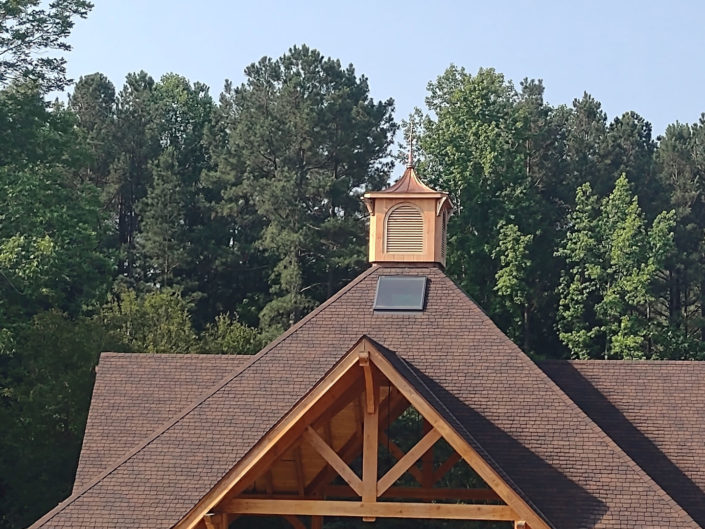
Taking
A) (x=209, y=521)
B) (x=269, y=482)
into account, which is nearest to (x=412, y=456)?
(x=209, y=521)

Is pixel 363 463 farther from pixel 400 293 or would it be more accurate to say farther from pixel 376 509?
pixel 400 293

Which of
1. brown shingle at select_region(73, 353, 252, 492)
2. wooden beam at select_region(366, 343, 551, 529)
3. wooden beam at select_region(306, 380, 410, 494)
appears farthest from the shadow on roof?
brown shingle at select_region(73, 353, 252, 492)

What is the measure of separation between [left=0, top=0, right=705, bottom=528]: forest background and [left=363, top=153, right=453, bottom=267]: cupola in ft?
51.3

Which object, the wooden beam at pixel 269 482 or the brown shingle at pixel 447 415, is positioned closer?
the brown shingle at pixel 447 415

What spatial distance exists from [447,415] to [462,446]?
51 centimetres

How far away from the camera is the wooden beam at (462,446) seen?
13969 millimetres

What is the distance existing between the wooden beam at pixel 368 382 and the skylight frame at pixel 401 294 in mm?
3885

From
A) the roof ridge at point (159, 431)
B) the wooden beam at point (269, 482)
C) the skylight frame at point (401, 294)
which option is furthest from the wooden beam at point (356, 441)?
the roof ridge at point (159, 431)

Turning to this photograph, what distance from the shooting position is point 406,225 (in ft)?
62.1

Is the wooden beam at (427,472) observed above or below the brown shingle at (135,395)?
below

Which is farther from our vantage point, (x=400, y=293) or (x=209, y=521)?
(x=400, y=293)

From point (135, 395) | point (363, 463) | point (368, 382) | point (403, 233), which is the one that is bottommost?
point (363, 463)

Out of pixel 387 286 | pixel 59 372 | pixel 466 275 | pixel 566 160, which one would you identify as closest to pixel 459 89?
pixel 566 160

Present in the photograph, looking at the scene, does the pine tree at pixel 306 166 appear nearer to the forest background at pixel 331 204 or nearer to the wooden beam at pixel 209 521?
the forest background at pixel 331 204
